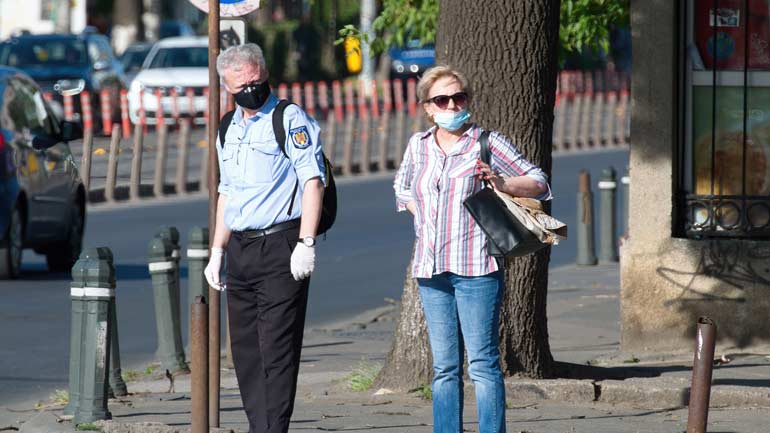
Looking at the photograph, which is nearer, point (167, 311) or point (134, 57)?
point (167, 311)

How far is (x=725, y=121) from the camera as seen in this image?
1030cm

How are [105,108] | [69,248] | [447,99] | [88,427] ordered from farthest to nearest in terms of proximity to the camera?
1. [105,108]
2. [69,248]
3. [88,427]
4. [447,99]

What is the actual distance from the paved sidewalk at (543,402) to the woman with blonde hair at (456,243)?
3.57 ft

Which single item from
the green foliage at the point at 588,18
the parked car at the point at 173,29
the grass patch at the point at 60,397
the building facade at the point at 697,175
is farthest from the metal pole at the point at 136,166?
the parked car at the point at 173,29

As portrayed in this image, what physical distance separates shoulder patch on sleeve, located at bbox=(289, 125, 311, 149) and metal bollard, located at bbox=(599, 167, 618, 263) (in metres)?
9.82

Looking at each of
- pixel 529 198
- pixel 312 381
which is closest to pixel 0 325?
pixel 312 381

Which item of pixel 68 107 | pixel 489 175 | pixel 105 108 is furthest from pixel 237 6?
pixel 68 107

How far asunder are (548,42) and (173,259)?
2.88 metres

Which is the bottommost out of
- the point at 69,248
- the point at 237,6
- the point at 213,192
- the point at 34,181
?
the point at 69,248

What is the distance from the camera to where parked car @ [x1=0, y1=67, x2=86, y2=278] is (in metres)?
14.3

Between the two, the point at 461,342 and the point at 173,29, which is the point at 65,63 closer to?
the point at 461,342

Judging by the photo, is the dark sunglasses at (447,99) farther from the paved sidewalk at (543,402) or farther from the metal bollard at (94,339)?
the metal bollard at (94,339)

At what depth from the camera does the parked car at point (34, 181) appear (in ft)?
47.0

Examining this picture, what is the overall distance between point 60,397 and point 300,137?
10.3 feet
